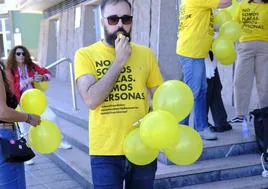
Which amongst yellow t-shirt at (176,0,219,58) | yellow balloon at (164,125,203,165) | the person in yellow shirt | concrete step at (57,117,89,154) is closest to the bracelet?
yellow balloon at (164,125,203,165)

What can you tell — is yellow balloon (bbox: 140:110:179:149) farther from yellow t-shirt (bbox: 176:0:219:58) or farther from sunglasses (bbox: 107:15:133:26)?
yellow t-shirt (bbox: 176:0:219:58)

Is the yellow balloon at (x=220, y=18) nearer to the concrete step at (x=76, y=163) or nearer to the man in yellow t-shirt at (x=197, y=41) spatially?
the man in yellow t-shirt at (x=197, y=41)

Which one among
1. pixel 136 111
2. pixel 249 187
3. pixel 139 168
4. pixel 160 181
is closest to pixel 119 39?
pixel 136 111

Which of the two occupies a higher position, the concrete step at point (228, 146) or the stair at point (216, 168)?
the concrete step at point (228, 146)

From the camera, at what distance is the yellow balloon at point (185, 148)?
6.72 feet

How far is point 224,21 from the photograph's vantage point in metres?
3.93

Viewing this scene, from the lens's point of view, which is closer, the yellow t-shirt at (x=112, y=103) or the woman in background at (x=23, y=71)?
the yellow t-shirt at (x=112, y=103)

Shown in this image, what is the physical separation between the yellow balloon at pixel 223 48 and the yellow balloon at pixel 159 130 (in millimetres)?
1946

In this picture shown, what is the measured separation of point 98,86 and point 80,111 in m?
4.84

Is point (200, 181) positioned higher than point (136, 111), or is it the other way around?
point (136, 111)

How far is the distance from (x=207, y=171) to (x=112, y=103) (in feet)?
6.46

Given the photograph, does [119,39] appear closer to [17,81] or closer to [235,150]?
[235,150]

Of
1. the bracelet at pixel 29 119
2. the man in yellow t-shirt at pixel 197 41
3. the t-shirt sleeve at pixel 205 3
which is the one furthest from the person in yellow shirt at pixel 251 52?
the bracelet at pixel 29 119

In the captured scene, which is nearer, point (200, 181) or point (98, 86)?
point (98, 86)
